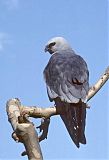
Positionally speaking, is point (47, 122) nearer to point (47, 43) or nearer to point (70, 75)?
point (70, 75)

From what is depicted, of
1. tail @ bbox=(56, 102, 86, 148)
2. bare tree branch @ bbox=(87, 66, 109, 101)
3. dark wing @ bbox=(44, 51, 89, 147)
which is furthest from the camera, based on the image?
bare tree branch @ bbox=(87, 66, 109, 101)

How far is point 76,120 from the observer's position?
12.3ft

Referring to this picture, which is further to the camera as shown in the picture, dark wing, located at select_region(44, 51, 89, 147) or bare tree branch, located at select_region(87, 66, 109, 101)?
bare tree branch, located at select_region(87, 66, 109, 101)

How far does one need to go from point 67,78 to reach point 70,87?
0.16m

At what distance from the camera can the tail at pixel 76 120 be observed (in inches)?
141

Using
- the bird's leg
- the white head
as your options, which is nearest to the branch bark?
the bird's leg

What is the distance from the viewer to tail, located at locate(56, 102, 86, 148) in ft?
11.8

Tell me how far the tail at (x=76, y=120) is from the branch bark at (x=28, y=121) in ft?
0.32

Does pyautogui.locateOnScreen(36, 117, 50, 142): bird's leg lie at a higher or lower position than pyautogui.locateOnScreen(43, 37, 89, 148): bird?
lower

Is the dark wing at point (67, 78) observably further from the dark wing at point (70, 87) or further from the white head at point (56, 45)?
the white head at point (56, 45)

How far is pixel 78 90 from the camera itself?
418cm

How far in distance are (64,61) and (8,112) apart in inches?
66.3

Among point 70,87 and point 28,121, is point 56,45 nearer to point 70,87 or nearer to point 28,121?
point 70,87

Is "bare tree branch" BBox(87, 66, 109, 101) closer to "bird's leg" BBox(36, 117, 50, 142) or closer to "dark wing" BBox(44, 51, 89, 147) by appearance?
"dark wing" BBox(44, 51, 89, 147)
